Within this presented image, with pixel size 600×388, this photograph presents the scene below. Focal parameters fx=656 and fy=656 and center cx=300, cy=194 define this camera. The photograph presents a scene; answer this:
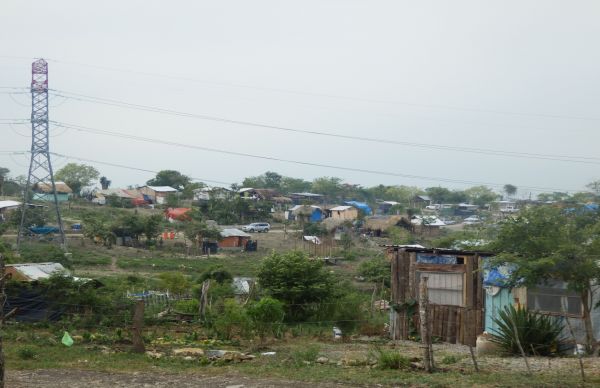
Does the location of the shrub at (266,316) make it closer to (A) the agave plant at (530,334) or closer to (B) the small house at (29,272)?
(A) the agave plant at (530,334)

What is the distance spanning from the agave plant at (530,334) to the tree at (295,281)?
917 centimetres

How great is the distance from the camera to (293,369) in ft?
47.2

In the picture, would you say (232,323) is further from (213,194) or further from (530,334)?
(213,194)

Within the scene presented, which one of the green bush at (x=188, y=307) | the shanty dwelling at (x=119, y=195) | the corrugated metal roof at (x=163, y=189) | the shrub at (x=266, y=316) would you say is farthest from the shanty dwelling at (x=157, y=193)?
the shrub at (x=266, y=316)

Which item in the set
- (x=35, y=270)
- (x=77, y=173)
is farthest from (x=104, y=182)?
A: (x=35, y=270)

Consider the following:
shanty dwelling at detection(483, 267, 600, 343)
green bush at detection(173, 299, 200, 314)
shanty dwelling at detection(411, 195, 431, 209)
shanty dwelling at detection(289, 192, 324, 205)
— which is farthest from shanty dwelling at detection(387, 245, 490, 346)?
shanty dwelling at detection(411, 195, 431, 209)

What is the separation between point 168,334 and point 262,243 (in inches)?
1616

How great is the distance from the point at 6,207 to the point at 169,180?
121ft

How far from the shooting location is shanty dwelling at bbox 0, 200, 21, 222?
58.3 m

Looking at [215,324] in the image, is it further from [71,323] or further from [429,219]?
[429,219]

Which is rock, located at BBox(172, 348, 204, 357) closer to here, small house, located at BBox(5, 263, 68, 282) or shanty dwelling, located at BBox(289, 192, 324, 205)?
small house, located at BBox(5, 263, 68, 282)

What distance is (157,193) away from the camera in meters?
88.8

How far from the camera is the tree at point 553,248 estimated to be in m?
14.3

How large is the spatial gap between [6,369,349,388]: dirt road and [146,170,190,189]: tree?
82.3m
